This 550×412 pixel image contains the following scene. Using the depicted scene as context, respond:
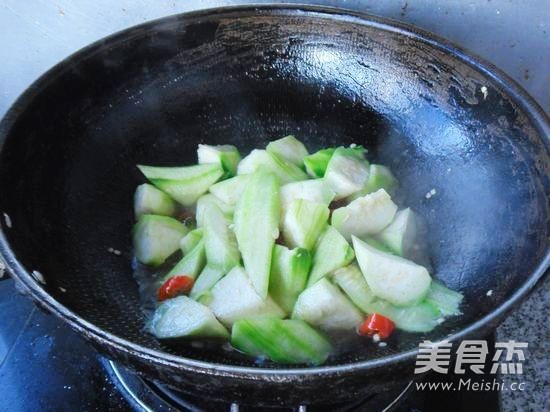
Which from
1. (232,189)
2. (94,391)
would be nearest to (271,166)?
(232,189)

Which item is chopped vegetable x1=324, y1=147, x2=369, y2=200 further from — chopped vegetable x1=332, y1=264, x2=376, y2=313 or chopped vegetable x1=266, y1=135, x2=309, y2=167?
chopped vegetable x1=332, y1=264, x2=376, y2=313

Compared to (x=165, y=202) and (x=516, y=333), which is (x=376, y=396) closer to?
(x=516, y=333)

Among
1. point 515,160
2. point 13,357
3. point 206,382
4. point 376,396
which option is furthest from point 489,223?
point 13,357

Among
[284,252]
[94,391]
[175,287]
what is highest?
[284,252]

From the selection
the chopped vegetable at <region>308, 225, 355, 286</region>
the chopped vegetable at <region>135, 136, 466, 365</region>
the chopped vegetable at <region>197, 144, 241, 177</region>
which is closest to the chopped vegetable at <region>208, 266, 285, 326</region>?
the chopped vegetable at <region>135, 136, 466, 365</region>

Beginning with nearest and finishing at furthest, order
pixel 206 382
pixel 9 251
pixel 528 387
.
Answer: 1. pixel 206 382
2. pixel 9 251
3. pixel 528 387

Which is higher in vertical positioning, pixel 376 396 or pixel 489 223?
pixel 489 223

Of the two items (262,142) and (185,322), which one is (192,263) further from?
(262,142)
